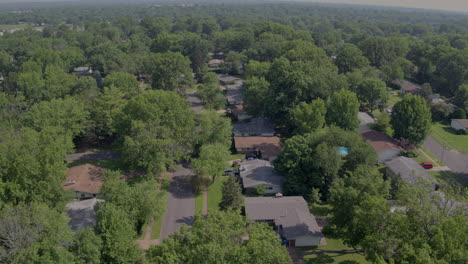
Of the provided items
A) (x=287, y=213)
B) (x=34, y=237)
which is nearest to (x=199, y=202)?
(x=287, y=213)

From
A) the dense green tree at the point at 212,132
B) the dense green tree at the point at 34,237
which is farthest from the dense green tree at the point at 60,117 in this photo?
the dense green tree at the point at 34,237

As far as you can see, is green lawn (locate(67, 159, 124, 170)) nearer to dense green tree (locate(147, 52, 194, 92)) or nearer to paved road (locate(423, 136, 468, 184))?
dense green tree (locate(147, 52, 194, 92))

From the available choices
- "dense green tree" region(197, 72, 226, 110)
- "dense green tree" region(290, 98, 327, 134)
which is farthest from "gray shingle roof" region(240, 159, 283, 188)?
"dense green tree" region(197, 72, 226, 110)

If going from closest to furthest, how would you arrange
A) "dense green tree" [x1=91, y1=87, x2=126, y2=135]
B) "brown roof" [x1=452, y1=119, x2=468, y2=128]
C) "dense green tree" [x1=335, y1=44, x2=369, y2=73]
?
"dense green tree" [x1=91, y1=87, x2=126, y2=135], "brown roof" [x1=452, y1=119, x2=468, y2=128], "dense green tree" [x1=335, y1=44, x2=369, y2=73]

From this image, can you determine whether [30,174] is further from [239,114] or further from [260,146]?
[239,114]

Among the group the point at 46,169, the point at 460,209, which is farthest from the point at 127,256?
the point at 460,209
